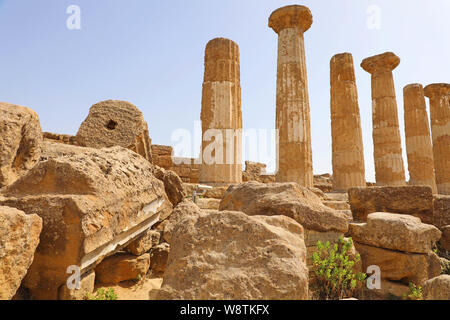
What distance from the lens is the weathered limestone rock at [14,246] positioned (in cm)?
192

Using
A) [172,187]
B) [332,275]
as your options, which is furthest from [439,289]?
[172,187]

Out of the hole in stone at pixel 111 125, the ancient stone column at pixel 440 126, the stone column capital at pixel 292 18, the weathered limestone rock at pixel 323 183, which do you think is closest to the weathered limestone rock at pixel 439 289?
the hole in stone at pixel 111 125

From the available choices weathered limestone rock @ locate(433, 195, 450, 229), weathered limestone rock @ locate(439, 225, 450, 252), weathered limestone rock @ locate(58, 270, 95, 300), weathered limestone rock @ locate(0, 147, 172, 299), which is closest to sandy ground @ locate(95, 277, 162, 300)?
weathered limestone rock @ locate(58, 270, 95, 300)

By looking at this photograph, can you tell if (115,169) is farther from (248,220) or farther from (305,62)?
(305,62)

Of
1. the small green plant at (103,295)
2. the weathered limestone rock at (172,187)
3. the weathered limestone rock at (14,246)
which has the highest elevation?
the weathered limestone rock at (172,187)

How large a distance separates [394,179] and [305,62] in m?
7.12

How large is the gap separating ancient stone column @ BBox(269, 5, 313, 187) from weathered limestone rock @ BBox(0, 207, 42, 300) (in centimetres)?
813

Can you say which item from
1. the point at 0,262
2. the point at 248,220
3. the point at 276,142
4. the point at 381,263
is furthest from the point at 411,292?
the point at 276,142

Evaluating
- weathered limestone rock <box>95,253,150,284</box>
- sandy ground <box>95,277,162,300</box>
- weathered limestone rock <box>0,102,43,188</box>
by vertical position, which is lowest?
sandy ground <box>95,277,162,300</box>

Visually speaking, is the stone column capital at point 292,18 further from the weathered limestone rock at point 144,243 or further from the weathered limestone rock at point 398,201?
the weathered limestone rock at point 144,243

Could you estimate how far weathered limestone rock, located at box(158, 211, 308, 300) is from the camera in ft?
6.50

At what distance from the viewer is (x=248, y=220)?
2.45m

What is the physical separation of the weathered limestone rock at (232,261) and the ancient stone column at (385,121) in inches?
503

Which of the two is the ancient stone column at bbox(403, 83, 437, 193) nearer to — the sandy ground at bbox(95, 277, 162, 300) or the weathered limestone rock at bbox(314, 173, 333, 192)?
the weathered limestone rock at bbox(314, 173, 333, 192)
